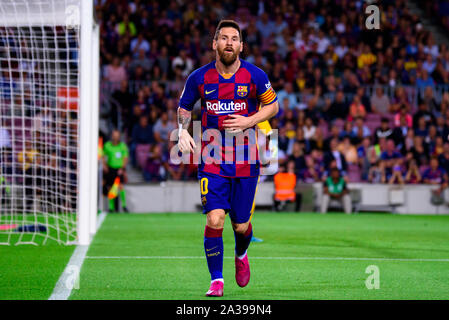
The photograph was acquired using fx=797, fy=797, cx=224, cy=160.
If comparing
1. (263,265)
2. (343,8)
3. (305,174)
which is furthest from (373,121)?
(263,265)

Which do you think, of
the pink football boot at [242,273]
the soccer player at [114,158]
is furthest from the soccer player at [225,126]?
the soccer player at [114,158]

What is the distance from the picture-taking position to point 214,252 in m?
6.47

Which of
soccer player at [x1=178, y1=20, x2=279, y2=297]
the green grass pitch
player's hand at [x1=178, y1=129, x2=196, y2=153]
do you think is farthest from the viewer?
the green grass pitch

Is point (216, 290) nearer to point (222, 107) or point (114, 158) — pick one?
point (222, 107)

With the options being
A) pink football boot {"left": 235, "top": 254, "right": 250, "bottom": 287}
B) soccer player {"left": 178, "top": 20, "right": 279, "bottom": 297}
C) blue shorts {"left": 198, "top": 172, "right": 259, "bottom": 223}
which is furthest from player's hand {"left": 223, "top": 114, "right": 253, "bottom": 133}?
pink football boot {"left": 235, "top": 254, "right": 250, "bottom": 287}

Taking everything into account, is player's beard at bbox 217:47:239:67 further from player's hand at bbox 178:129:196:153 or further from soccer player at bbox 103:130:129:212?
soccer player at bbox 103:130:129:212

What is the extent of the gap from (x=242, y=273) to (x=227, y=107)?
143 centimetres

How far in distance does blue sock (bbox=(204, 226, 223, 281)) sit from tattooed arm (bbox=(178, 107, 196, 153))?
0.70 m

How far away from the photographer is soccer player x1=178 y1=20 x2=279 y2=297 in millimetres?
6406

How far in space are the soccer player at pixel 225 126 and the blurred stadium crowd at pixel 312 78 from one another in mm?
11542

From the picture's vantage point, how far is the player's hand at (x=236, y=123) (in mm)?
6316

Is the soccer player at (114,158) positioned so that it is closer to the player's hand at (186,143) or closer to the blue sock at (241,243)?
the blue sock at (241,243)

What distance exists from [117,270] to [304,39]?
53.0 ft

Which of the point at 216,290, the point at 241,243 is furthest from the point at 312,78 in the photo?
the point at 216,290
